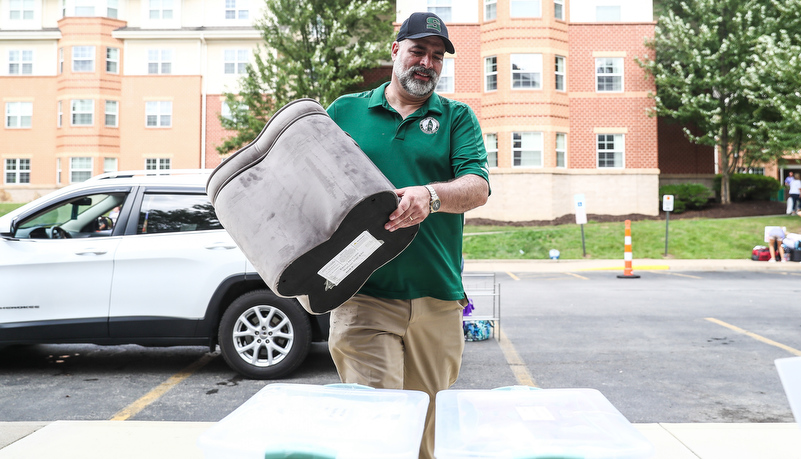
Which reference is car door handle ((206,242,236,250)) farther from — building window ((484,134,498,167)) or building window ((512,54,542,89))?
building window ((512,54,542,89))

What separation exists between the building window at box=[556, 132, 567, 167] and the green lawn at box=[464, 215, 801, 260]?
5287mm

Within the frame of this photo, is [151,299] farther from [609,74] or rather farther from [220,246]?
[609,74]

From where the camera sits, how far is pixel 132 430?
416 cm

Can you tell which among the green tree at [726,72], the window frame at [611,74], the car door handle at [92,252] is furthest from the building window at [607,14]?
the car door handle at [92,252]

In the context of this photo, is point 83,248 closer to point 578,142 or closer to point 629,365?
point 629,365

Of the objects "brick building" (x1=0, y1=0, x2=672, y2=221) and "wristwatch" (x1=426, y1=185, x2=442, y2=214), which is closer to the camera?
"wristwatch" (x1=426, y1=185, x2=442, y2=214)

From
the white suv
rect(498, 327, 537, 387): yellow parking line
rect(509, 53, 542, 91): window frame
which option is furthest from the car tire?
rect(509, 53, 542, 91): window frame

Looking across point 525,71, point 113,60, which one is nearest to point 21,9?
point 113,60

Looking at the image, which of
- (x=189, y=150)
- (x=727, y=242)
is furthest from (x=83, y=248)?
(x=189, y=150)

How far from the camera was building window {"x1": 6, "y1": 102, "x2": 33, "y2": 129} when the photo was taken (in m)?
34.8

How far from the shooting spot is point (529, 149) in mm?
27453

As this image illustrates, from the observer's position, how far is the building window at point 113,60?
111 ft

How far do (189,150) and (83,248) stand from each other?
2930 cm

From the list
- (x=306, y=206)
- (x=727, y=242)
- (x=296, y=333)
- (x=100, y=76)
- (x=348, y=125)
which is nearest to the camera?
(x=306, y=206)
